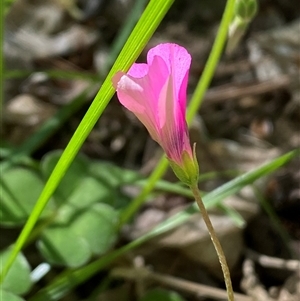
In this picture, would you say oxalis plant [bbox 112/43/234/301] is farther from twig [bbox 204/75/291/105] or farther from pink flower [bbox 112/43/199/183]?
twig [bbox 204/75/291/105]

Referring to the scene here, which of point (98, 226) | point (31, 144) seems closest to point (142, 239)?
point (98, 226)

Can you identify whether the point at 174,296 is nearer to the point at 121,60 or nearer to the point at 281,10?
the point at 121,60

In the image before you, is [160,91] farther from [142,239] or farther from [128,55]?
[142,239]

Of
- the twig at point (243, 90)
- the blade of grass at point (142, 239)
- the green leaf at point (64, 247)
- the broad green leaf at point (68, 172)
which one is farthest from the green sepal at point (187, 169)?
the twig at point (243, 90)

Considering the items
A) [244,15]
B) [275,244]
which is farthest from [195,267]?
[244,15]

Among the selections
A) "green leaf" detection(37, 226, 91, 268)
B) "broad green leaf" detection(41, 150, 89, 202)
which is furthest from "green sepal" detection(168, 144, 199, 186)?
"broad green leaf" detection(41, 150, 89, 202)

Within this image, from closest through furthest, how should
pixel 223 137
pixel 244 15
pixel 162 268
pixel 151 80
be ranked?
pixel 151 80
pixel 244 15
pixel 162 268
pixel 223 137

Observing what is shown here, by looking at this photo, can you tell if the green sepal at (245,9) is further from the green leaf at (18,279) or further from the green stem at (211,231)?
the green leaf at (18,279)
